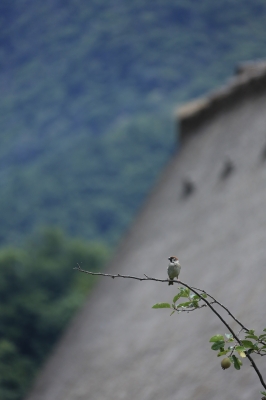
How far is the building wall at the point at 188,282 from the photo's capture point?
4402 mm

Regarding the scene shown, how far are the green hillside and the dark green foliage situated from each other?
7.35 m

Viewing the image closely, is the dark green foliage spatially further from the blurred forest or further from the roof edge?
the roof edge

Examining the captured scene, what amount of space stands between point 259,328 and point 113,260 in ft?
15.2

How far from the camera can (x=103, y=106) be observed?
171 feet

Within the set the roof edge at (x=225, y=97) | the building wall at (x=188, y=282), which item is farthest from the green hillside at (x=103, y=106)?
the building wall at (x=188, y=282)

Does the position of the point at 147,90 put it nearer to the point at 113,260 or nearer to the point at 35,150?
the point at 35,150

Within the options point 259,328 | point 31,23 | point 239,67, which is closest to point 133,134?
point 31,23

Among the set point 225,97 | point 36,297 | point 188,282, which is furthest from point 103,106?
point 188,282

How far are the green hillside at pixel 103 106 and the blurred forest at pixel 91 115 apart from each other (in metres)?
0.08

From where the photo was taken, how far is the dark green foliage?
19.0 metres

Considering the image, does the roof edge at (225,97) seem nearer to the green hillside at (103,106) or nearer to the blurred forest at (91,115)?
the blurred forest at (91,115)

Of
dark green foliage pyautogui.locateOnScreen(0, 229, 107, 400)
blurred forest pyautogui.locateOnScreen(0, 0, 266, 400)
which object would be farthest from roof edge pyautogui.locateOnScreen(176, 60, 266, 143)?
blurred forest pyautogui.locateOnScreen(0, 0, 266, 400)

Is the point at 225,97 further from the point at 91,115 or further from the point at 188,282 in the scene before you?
the point at 91,115

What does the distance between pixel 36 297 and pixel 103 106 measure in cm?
2824
